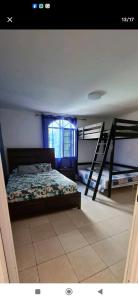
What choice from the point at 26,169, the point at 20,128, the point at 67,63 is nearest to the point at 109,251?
the point at 67,63

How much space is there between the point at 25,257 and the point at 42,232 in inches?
18.0

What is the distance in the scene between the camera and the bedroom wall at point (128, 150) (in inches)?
162

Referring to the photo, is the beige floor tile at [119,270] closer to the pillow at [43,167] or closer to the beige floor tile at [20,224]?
the beige floor tile at [20,224]

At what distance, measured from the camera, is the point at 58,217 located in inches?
96.2

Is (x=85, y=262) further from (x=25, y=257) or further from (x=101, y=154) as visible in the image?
(x=101, y=154)

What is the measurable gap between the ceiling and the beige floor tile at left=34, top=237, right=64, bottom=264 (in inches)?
91.4

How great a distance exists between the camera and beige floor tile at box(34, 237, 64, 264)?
5.28 ft

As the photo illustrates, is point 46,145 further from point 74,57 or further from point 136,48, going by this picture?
point 136,48

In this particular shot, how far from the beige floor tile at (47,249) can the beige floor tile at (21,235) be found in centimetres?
17

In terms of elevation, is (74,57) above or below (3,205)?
above

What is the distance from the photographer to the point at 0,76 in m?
1.95

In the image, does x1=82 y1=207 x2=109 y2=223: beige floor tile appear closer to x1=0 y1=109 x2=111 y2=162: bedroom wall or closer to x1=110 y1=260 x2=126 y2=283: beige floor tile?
x1=110 y1=260 x2=126 y2=283: beige floor tile

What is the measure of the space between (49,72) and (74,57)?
465 millimetres

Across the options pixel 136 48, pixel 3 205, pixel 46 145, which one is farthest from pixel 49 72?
pixel 46 145
